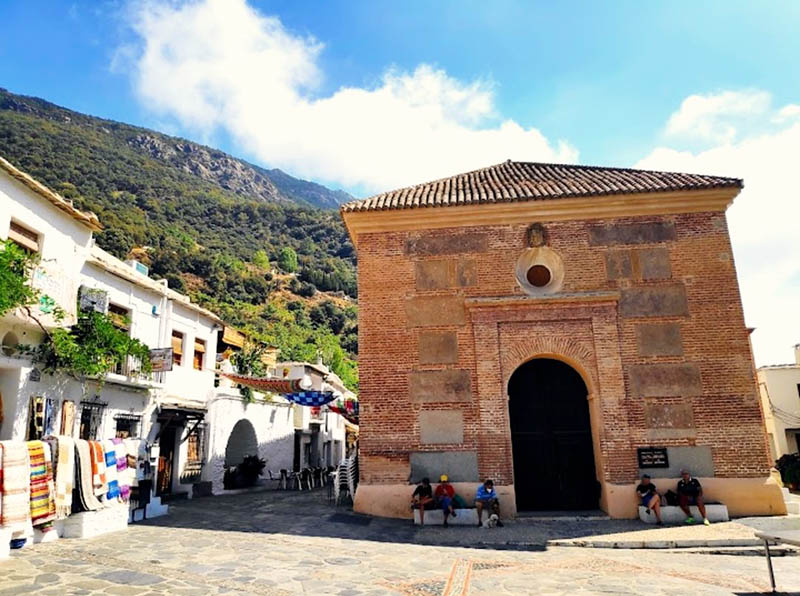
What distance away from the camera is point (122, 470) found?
11.1m

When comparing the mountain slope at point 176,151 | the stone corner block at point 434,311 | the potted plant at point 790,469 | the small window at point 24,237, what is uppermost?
the mountain slope at point 176,151

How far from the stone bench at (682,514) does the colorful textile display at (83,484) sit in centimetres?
1052

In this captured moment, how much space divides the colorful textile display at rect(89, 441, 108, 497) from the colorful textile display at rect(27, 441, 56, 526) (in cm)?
95

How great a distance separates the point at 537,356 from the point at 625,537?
13.8ft

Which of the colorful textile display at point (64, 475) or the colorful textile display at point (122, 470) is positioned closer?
the colorful textile display at point (64, 475)

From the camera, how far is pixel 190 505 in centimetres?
1520

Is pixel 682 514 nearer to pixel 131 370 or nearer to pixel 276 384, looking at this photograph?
pixel 276 384

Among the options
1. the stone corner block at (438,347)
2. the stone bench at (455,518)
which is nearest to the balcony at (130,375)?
the stone corner block at (438,347)

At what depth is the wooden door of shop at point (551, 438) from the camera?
12.7m

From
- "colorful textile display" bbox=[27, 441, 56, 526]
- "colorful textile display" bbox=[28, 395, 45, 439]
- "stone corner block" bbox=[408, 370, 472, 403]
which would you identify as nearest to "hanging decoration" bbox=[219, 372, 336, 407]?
"stone corner block" bbox=[408, 370, 472, 403]

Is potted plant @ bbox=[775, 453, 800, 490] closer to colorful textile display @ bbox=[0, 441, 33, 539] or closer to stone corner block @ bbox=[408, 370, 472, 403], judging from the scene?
stone corner block @ bbox=[408, 370, 472, 403]

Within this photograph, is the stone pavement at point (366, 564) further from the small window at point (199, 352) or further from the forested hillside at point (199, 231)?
the forested hillside at point (199, 231)

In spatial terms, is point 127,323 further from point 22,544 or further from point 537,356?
point 537,356

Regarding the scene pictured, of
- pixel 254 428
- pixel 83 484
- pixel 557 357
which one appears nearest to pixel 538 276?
pixel 557 357
